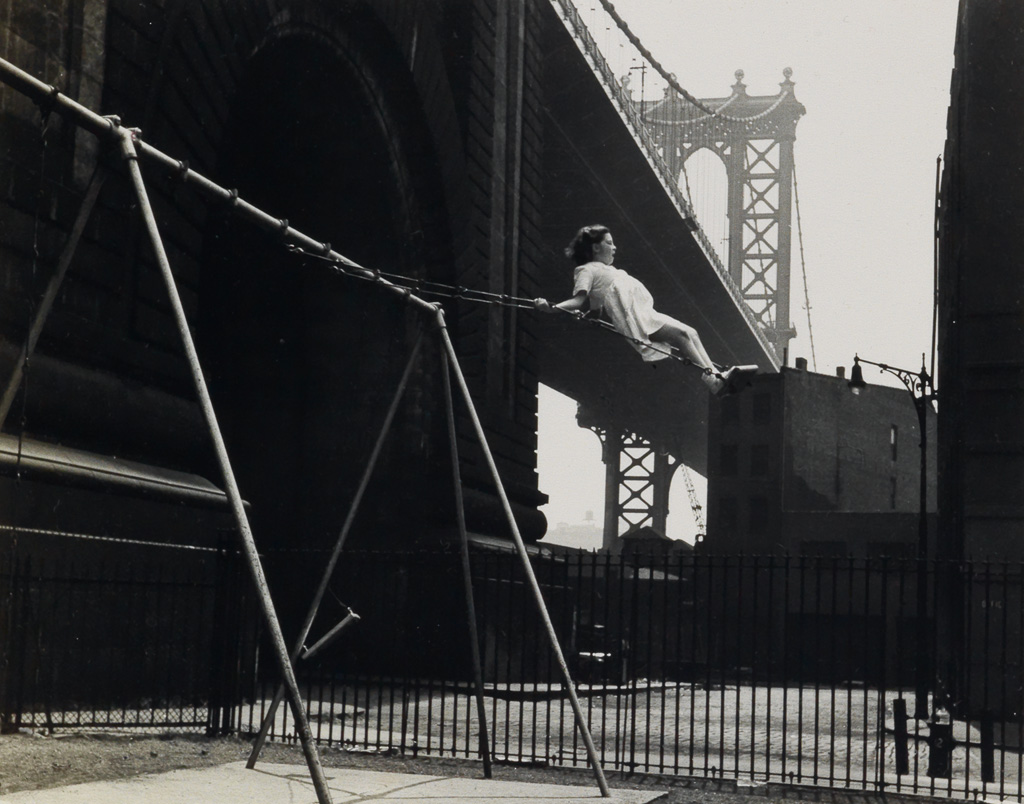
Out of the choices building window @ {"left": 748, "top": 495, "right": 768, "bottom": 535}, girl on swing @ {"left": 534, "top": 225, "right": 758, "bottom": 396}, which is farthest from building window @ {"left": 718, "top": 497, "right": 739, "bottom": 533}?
girl on swing @ {"left": 534, "top": 225, "right": 758, "bottom": 396}

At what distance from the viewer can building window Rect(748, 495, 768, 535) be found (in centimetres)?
5431

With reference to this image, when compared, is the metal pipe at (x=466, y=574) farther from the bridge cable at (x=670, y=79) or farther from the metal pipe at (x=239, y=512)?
the bridge cable at (x=670, y=79)

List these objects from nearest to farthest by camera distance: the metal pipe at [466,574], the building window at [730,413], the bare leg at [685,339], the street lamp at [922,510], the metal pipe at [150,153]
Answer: the metal pipe at [150,153]
the metal pipe at [466,574]
the bare leg at [685,339]
the street lamp at [922,510]
the building window at [730,413]

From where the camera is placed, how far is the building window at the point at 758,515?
54.3 metres

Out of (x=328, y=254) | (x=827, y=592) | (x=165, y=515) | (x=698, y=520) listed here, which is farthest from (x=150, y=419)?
(x=698, y=520)

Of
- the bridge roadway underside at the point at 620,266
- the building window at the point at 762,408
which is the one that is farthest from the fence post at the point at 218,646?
the building window at the point at 762,408

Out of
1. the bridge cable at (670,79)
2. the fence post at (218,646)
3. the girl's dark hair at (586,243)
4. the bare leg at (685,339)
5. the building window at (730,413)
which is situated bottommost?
the fence post at (218,646)

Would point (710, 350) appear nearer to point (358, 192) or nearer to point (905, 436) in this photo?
point (905, 436)

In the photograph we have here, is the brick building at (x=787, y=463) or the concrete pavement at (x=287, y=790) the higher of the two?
the brick building at (x=787, y=463)

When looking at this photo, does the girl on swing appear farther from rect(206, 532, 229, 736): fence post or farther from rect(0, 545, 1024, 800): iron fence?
rect(206, 532, 229, 736): fence post

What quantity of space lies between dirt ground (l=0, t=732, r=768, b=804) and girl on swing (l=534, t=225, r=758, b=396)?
2943 mm

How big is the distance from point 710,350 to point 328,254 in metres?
54.5

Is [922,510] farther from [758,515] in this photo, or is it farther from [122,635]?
[758,515]

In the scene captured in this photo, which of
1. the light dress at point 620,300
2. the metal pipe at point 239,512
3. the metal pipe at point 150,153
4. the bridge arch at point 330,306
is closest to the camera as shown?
the metal pipe at point 239,512
